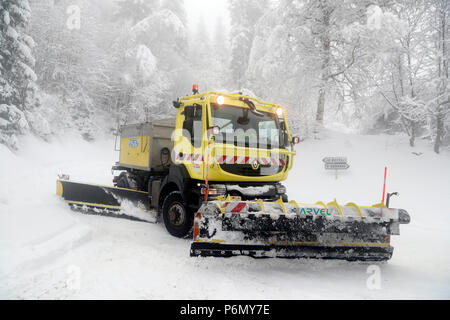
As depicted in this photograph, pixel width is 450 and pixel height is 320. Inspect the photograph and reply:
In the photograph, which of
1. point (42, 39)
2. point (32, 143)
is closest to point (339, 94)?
point (32, 143)

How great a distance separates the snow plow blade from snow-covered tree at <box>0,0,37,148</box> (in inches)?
333

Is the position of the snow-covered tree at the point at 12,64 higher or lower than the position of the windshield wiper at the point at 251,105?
higher

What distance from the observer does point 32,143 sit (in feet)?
54.5

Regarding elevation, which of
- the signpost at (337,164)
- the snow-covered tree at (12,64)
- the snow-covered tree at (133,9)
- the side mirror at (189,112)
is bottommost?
the signpost at (337,164)

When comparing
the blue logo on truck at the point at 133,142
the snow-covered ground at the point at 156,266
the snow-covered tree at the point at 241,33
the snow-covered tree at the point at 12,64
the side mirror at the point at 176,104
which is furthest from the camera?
the snow-covered tree at the point at 241,33

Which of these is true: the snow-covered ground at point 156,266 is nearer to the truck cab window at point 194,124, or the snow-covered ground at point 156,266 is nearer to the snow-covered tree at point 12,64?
the truck cab window at point 194,124

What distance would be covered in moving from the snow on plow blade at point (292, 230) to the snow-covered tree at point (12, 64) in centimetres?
1281

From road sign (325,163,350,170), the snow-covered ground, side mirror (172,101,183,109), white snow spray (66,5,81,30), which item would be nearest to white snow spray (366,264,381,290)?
the snow-covered ground

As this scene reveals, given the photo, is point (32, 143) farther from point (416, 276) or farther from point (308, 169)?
point (416, 276)

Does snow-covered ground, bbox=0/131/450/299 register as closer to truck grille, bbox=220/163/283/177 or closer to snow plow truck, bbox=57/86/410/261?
snow plow truck, bbox=57/86/410/261

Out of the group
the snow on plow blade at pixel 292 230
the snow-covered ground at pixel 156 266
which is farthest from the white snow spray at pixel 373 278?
the snow on plow blade at pixel 292 230

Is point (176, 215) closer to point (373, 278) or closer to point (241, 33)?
point (373, 278)

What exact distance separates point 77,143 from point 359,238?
20895mm

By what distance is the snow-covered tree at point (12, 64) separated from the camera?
12.8 metres
